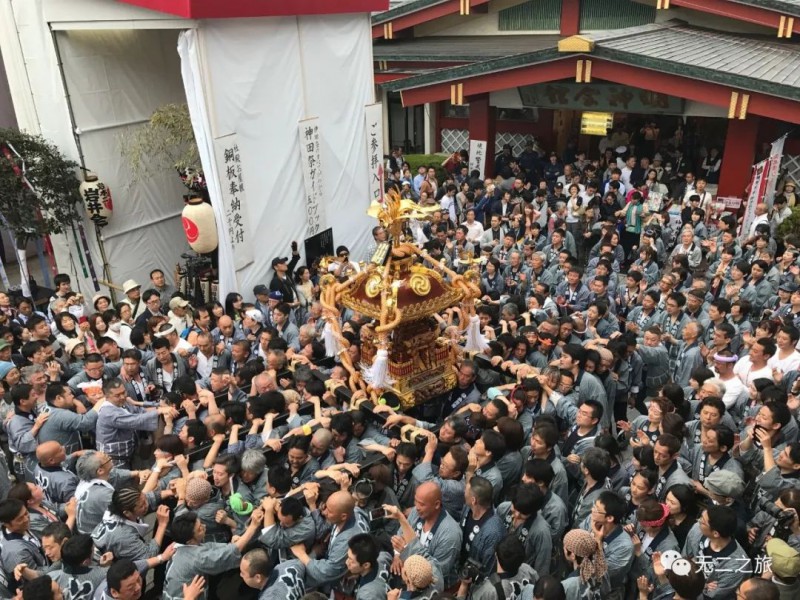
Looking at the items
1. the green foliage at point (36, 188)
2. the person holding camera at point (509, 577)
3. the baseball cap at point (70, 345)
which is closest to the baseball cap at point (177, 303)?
the baseball cap at point (70, 345)

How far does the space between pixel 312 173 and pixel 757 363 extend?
8867 millimetres

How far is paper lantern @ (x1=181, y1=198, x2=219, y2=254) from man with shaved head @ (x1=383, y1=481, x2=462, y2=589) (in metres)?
7.43

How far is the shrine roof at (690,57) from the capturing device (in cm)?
1302

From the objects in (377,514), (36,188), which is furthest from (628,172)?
(377,514)

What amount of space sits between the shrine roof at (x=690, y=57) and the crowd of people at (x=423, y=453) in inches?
179

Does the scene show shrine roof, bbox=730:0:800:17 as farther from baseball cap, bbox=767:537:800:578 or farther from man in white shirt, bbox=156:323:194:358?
man in white shirt, bbox=156:323:194:358

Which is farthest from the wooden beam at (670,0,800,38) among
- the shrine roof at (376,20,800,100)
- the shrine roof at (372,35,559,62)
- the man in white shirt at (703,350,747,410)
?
the man in white shirt at (703,350,747,410)

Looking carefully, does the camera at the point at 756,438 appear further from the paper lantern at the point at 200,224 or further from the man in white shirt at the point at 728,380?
the paper lantern at the point at 200,224

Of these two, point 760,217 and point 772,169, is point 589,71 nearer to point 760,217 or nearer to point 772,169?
point 772,169

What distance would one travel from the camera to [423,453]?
597 centimetres

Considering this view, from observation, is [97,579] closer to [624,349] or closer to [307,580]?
[307,580]

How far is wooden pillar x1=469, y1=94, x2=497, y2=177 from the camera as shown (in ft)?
57.4

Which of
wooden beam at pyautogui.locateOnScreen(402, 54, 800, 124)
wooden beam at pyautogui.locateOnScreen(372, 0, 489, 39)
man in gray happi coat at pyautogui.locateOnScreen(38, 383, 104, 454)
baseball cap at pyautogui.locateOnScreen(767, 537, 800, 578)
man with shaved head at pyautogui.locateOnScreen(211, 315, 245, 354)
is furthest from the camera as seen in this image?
wooden beam at pyautogui.locateOnScreen(372, 0, 489, 39)

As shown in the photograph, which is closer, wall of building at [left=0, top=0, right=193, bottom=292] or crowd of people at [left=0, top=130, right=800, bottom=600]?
crowd of people at [left=0, top=130, right=800, bottom=600]
